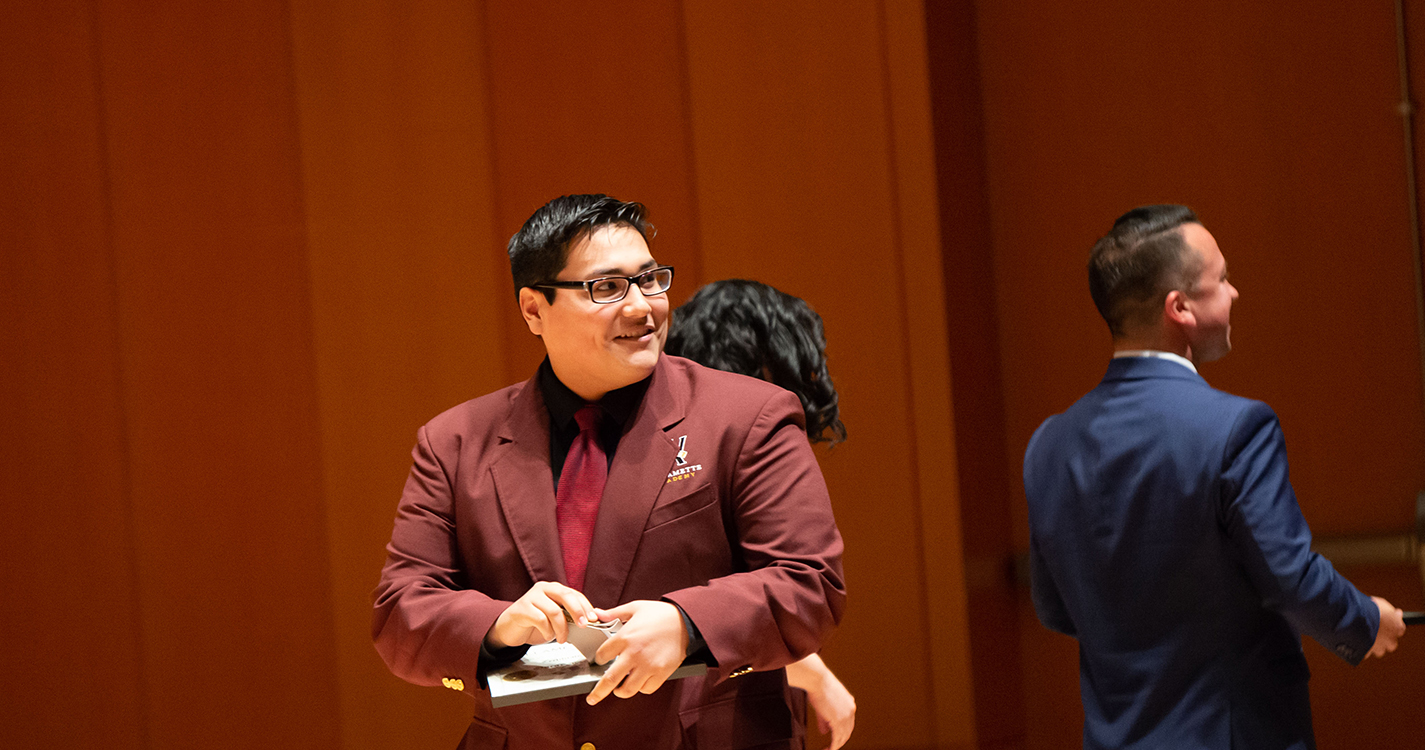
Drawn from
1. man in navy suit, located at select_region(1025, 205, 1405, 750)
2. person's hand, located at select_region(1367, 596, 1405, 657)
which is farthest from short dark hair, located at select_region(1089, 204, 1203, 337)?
person's hand, located at select_region(1367, 596, 1405, 657)

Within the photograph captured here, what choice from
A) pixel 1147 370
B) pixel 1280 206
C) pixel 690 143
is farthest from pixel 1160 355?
pixel 690 143

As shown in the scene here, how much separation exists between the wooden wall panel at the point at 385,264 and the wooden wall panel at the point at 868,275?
789mm

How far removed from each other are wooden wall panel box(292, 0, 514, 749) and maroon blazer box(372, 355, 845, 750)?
6.77ft

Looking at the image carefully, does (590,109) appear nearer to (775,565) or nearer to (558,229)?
(558,229)

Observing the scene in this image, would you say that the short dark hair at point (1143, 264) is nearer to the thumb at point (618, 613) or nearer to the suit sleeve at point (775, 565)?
the suit sleeve at point (775, 565)

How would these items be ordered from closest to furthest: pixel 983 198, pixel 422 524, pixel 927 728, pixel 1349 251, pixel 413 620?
1. pixel 413 620
2. pixel 422 524
3. pixel 1349 251
4. pixel 927 728
5. pixel 983 198

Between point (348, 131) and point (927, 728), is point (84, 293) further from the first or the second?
point (927, 728)

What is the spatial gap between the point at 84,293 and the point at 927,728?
3.03 m

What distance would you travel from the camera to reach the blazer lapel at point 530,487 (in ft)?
5.85

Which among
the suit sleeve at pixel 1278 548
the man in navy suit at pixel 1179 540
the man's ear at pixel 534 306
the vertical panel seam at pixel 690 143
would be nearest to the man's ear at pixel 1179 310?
the man in navy suit at pixel 1179 540

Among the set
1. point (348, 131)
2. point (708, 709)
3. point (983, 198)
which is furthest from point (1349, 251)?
point (348, 131)

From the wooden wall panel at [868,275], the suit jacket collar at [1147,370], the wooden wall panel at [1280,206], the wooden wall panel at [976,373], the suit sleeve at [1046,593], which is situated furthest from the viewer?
the wooden wall panel at [976,373]

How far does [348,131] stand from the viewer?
394cm

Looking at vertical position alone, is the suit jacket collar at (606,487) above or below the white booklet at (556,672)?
above
